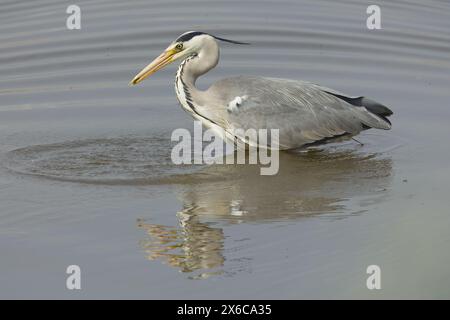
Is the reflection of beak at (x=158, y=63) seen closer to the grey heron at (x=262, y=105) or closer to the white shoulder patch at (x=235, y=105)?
the grey heron at (x=262, y=105)

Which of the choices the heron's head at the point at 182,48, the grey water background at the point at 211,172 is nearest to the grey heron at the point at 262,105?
the heron's head at the point at 182,48

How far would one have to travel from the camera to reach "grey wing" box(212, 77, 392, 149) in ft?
33.4

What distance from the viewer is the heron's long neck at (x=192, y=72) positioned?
10.2 metres

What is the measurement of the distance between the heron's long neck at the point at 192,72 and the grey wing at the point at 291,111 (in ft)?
0.76

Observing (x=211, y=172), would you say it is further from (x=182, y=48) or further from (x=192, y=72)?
(x=182, y=48)

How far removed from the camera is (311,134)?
10.3 metres

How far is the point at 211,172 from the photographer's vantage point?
963 cm

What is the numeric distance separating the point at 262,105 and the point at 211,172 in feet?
3.35

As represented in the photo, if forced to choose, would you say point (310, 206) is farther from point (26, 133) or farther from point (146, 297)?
point (26, 133)

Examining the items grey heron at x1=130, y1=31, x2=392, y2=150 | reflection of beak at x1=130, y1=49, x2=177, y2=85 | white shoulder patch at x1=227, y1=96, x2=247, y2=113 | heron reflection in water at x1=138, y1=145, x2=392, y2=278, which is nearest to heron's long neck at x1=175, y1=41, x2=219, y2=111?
grey heron at x1=130, y1=31, x2=392, y2=150

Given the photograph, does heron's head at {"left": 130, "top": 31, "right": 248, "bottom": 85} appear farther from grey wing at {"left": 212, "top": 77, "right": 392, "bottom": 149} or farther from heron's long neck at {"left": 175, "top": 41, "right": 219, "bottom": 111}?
grey wing at {"left": 212, "top": 77, "right": 392, "bottom": 149}

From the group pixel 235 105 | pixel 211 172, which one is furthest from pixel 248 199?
pixel 235 105

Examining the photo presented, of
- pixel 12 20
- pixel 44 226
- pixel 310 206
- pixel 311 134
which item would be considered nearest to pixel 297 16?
pixel 12 20

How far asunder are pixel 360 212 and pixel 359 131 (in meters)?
2.05
